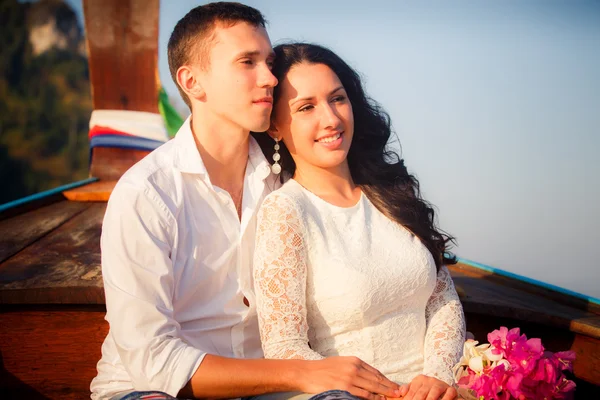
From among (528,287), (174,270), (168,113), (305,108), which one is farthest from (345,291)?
(168,113)

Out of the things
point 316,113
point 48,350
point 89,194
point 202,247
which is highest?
point 316,113

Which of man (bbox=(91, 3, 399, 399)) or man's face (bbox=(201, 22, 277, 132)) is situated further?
man's face (bbox=(201, 22, 277, 132))

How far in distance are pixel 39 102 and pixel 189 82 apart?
30973 mm

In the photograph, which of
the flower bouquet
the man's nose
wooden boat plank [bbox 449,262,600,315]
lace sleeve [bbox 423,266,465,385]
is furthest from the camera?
wooden boat plank [bbox 449,262,600,315]

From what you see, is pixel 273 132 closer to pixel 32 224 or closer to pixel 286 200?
pixel 286 200

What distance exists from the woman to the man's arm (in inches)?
3.4

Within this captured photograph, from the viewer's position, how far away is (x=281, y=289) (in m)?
2.07

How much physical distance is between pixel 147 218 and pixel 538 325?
1.97 meters

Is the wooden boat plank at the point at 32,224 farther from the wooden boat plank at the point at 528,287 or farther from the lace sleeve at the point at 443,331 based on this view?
Result: the wooden boat plank at the point at 528,287

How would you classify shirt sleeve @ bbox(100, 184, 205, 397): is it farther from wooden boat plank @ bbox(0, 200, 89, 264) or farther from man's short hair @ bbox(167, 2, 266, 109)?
wooden boat plank @ bbox(0, 200, 89, 264)

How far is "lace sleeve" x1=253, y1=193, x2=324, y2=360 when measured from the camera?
6.74ft

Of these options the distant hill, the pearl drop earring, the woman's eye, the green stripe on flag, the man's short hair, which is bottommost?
the distant hill

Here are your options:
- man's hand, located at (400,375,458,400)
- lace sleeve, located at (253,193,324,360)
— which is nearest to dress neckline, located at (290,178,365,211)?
lace sleeve, located at (253,193,324,360)

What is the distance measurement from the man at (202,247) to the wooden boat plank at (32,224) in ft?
3.94
